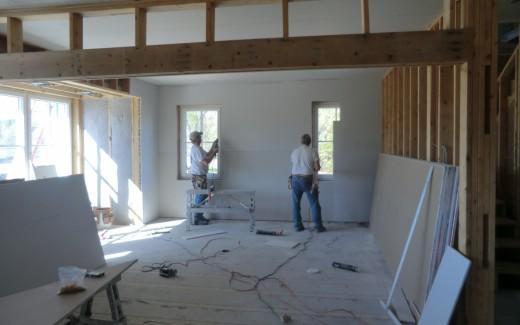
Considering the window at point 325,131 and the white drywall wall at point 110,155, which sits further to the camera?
the window at point 325,131

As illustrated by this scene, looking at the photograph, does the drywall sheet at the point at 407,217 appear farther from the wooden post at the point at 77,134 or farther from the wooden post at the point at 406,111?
the wooden post at the point at 77,134

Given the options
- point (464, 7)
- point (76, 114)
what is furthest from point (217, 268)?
point (76, 114)

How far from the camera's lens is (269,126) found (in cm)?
685

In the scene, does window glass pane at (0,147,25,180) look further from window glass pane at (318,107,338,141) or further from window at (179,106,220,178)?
window glass pane at (318,107,338,141)

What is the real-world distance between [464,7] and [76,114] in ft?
20.3

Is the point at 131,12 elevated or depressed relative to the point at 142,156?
elevated

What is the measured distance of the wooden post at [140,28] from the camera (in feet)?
10.4

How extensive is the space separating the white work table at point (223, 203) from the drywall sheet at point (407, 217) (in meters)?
2.10

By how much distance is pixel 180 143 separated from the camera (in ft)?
24.0

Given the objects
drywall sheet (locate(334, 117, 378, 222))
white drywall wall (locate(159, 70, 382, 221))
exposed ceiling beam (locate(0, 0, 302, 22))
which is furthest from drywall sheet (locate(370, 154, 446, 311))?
exposed ceiling beam (locate(0, 0, 302, 22))

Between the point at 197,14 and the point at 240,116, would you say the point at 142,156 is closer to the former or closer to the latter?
the point at 240,116

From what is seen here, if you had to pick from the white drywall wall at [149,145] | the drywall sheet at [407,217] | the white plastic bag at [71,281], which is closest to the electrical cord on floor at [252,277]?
the drywall sheet at [407,217]

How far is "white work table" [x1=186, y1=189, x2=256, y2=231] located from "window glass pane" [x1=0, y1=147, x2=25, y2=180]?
8.21ft

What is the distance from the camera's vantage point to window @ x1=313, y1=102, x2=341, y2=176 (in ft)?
22.1
